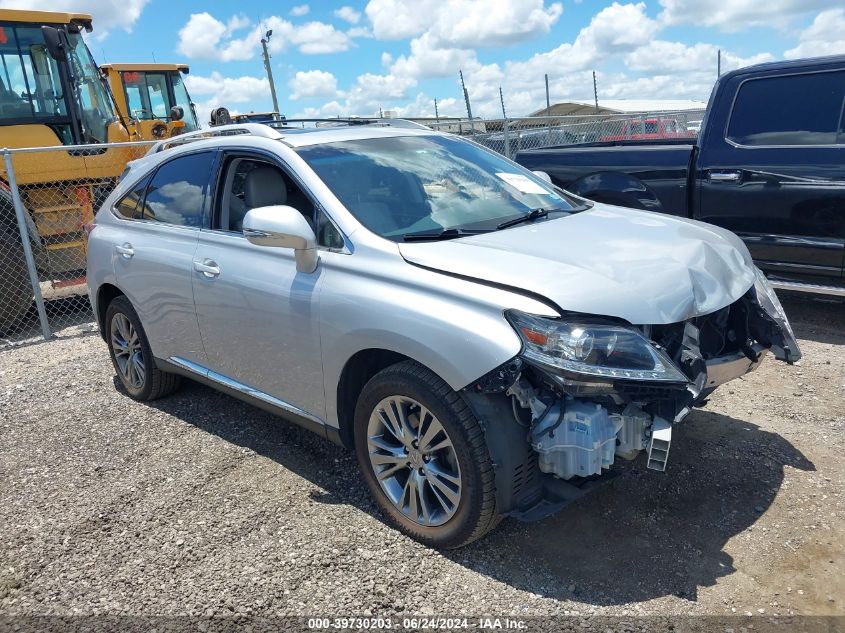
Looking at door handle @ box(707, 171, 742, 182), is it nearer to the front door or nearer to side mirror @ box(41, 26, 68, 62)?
the front door

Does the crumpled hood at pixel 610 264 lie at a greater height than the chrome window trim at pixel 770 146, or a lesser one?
lesser

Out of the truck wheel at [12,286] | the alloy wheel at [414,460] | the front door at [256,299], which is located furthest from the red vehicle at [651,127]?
the alloy wheel at [414,460]

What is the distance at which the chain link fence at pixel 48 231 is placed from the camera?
768 centimetres

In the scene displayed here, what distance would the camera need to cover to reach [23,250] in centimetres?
767

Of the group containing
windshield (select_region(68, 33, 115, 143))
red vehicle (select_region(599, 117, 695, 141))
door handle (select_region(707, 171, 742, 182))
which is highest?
windshield (select_region(68, 33, 115, 143))

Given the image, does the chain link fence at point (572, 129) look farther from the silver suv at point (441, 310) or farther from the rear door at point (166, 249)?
the silver suv at point (441, 310)

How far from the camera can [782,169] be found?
5453 millimetres

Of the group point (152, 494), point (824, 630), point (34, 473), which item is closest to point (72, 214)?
point (34, 473)

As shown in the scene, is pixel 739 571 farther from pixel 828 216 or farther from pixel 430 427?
pixel 828 216

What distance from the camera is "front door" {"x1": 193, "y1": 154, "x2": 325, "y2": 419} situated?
3.38 m

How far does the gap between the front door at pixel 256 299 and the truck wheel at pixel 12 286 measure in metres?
4.89

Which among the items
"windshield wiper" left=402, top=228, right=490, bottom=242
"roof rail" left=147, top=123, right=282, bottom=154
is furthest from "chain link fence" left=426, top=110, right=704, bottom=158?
"windshield wiper" left=402, top=228, right=490, bottom=242

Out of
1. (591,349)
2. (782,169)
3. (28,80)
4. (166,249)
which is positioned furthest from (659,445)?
(28,80)

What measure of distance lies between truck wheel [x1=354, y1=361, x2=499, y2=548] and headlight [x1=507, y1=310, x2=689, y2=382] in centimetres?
39
